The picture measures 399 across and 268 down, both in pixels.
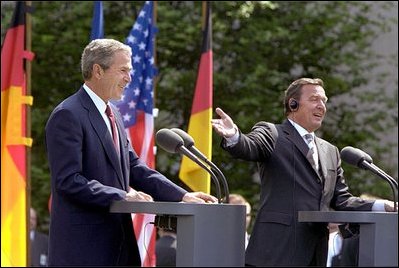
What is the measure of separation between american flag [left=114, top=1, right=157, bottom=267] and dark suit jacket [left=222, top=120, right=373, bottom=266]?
454 cm

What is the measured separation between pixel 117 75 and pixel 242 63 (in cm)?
1004

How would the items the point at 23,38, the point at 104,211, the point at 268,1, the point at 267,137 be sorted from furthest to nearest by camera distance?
the point at 268,1
the point at 23,38
the point at 267,137
the point at 104,211

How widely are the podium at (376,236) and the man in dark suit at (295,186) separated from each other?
149 centimetres

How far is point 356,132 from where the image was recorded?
52.1 feet

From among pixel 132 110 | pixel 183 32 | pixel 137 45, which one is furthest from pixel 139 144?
pixel 183 32

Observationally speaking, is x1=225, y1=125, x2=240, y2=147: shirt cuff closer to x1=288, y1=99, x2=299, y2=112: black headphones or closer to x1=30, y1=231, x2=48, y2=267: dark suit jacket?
x1=288, y1=99, x2=299, y2=112: black headphones

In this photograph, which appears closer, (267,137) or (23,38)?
(267,137)

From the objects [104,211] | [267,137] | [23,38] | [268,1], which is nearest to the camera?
[104,211]

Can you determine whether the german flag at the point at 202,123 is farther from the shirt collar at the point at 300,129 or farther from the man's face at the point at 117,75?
the man's face at the point at 117,75

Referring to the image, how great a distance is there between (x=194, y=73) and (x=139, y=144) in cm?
426

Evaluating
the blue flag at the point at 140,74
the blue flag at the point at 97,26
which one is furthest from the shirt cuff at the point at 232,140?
the blue flag at the point at 97,26

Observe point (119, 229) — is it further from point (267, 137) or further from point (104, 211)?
point (267, 137)

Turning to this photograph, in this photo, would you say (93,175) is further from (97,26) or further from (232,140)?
(97,26)

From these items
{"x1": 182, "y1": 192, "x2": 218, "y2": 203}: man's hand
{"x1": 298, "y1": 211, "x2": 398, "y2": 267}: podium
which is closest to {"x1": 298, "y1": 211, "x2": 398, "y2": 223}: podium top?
{"x1": 298, "y1": 211, "x2": 398, "y2": 267}: podium
